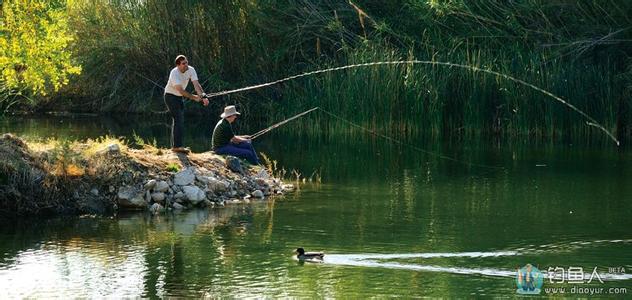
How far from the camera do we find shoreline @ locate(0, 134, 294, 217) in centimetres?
1836

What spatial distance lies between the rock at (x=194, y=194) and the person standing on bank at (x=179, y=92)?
3.71 feet

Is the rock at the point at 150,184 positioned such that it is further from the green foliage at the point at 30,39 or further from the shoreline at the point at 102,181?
the green foliage at the point at 30,39

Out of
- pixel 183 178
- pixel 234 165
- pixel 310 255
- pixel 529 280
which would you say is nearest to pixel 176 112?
pixel 234 165

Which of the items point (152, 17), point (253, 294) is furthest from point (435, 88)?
point (253, 294)

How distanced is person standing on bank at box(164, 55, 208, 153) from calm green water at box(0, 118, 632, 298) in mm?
2018

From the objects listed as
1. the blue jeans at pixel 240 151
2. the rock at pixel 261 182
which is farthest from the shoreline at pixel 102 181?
the blue jeans at pixel 240 151

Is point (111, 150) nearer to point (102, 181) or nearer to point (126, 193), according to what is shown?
point (102, 181)

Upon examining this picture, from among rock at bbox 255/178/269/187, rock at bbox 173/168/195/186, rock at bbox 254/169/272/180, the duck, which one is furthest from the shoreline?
the duck

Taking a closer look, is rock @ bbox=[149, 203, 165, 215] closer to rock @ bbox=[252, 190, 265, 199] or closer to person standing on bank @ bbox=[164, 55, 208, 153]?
person standing on bank @ bbox=[164, 55, 208, 153]

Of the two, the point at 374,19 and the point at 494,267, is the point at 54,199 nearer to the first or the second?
the point at 494,267

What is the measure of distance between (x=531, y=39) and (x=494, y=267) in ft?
65.0

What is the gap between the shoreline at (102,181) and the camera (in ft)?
60.2

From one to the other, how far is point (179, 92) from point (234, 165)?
1.51m

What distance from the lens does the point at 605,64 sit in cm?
3269
